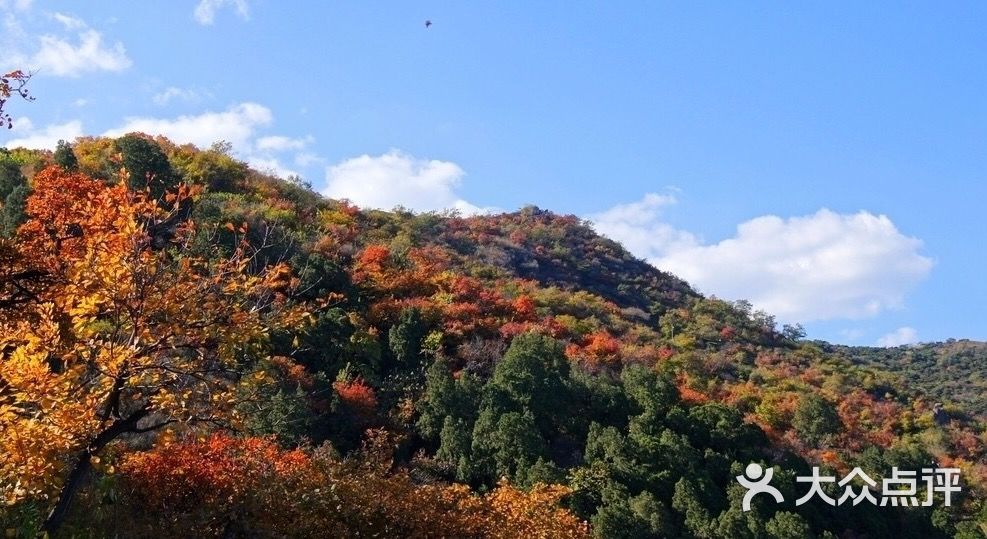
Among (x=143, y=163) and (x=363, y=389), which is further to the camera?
(x=143, y=163)

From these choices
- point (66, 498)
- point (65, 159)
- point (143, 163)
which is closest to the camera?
point (66, 498)

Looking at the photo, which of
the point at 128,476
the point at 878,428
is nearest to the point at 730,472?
the point at 878,428

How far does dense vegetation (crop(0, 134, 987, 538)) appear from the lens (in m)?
8.16

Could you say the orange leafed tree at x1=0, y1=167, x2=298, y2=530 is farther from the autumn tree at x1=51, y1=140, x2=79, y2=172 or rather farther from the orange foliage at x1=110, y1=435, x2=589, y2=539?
the autumn tree at x1=51, y1=140, x2=79, y2=172

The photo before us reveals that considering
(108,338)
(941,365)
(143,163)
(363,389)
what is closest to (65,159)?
(143,163)

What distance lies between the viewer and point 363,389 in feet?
88.0

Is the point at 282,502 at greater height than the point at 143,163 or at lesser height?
lesser

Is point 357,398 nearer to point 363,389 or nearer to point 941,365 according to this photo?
point 363,389

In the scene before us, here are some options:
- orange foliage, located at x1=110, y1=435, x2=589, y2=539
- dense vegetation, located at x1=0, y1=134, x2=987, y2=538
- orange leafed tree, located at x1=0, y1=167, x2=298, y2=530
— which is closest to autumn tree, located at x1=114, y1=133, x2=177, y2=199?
dense vegetation, located at x1=0, y1=134, x2=987, y2=538

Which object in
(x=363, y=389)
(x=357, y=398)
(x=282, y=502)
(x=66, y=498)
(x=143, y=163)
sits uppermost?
(x=143, y=163)

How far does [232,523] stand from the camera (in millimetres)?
12406

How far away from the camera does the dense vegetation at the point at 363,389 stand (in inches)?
321

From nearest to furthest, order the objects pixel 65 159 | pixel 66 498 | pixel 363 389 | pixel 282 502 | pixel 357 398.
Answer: pixel 66 498
pixel 282 502
pixel 357 398
pixel 363 389
pixel 65 159

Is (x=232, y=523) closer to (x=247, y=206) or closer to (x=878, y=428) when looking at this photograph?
(x=247, y=206)
